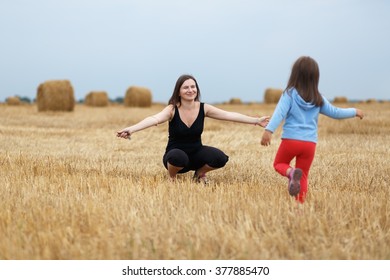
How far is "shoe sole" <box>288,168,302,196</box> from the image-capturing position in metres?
4.16

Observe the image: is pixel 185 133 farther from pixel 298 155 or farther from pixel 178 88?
pixel 298 155

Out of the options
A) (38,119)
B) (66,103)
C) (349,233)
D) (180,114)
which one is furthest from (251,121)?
(66,103)

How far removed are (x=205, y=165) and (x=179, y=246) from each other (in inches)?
107

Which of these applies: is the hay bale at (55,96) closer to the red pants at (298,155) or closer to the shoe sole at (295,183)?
the red pants at (298,155)

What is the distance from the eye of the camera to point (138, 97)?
88.8 feet

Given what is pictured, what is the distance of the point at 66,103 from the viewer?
22.2 m

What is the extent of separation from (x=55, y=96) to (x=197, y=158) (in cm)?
1732

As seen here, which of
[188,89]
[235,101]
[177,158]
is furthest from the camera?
[235,101]

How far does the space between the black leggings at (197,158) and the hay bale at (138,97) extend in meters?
21.5

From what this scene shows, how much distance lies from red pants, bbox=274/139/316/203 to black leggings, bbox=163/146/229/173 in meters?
1.22

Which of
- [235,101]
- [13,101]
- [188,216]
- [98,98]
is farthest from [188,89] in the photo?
[235,101]

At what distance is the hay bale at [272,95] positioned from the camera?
29391 millimetres
